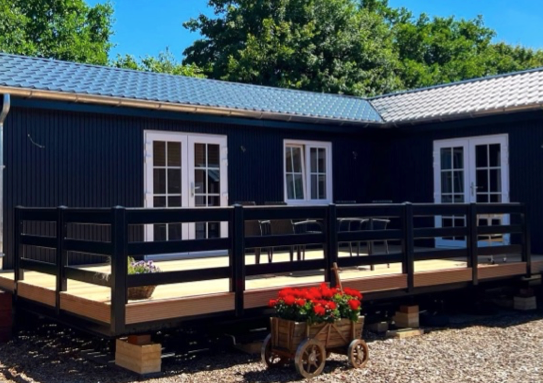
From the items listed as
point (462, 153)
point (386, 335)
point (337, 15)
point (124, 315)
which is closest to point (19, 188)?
point (124, 315)

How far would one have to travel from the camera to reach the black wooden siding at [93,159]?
7.59 meters

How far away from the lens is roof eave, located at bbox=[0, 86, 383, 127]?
742 cm

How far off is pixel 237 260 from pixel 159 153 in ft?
11.7

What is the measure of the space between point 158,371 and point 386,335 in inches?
105

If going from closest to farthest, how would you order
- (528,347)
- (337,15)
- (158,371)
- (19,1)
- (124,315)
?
(124,315) → (158,371) → (528,347) → (337,15) → (19,1)

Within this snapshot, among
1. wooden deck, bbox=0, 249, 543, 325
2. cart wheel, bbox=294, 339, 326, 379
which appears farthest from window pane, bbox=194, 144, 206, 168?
cart wheel, bbox=294, 339, 326, 379

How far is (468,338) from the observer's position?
22.2 feet

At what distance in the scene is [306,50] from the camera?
2109cm

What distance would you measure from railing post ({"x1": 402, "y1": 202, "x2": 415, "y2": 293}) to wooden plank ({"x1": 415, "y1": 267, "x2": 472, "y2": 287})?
0.13 m

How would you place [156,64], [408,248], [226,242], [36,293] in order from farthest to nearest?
1. [156,64]
2. [408,248]
3. [36,293]
4. [226,242]

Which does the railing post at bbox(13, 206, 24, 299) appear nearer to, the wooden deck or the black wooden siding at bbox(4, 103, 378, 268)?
the wooden deck

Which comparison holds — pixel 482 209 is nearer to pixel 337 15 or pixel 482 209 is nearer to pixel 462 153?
pixel 462 153

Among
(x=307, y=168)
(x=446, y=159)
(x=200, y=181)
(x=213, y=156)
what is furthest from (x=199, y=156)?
(x=446, y=159)

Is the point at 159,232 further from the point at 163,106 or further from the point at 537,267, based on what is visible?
the point at 537,267
